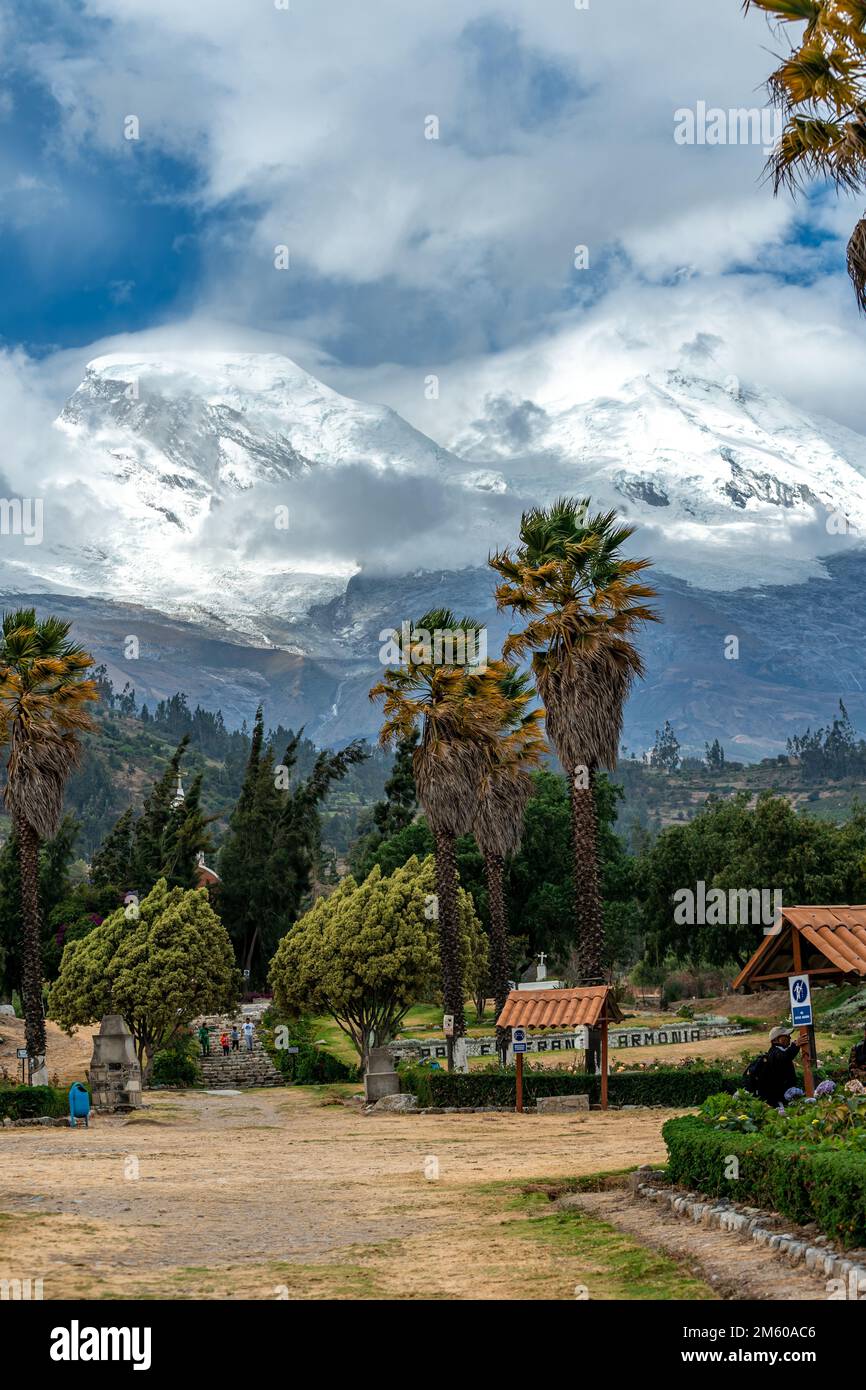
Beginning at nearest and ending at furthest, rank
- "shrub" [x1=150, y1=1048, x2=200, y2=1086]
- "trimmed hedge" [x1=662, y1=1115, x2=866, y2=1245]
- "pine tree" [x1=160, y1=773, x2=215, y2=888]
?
"trimmed hedge" [x1=662, y1=1115, x2=866, y2=1245] → "shrub" [x1=150, y1=1048, x2=200, y2=1086] → "pine tree" [x1=160, y1=773, x2=215, y2=888]

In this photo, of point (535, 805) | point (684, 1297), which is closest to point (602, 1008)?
point (684, 1297)

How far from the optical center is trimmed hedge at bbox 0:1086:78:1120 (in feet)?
124

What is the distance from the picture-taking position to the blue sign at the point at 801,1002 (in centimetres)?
2042

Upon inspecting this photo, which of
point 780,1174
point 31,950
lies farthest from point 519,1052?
point 780,1174

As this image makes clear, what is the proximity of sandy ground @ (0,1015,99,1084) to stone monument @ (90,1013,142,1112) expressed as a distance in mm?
10277

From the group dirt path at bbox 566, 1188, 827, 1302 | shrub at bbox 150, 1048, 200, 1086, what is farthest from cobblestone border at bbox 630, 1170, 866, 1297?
shrub at bbox 150, 1048, 200, 1086

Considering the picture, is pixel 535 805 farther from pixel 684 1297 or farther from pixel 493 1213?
pixel 684 1297

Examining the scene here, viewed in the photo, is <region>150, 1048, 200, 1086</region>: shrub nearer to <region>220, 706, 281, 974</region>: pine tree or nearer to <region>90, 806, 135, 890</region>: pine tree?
<region>90, 806, 135, 890</region>: pine tree

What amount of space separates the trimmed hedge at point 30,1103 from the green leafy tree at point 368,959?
402 inches

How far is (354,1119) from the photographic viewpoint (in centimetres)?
3728

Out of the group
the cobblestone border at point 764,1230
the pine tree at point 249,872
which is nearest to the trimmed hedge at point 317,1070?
the pine tree at point 249,872

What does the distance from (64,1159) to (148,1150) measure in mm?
2240

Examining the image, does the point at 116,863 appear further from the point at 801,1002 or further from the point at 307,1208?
the point at 801,1002

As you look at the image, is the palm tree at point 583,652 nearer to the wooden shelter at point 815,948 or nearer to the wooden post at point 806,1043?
the wooden shelter at point 815,948
